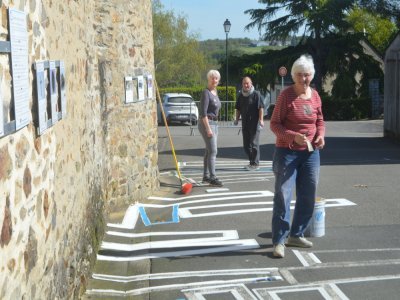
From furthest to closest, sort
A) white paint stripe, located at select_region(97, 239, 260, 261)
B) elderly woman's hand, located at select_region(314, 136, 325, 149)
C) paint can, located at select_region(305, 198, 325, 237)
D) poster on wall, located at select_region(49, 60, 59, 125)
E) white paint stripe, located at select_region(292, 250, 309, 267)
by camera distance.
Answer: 1. paint can, located at select_region(305, 198, 325, 237)
2. white paint stripe, located at select_region(97, 239, 260, 261)
3. elderly woman's hand, located at select_region(314, 136, 325, 149)
4. white paint stripe, located at select_region(292, 250, 309, 267)
5. poster on wall, located at select_region(49, 60, 59, 125)

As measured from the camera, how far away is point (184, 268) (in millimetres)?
6117

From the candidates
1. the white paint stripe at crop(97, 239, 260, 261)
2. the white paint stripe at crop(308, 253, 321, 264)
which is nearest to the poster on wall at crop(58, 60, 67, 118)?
the white paint stripe at crop(97, 239, 260, 261)

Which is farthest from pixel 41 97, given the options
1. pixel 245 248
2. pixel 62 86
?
pixel 245 248

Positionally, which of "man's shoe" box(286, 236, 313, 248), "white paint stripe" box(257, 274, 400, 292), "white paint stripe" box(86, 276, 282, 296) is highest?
"man's shoe" box(286, 236, 313, 248)

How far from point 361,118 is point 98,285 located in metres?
33.4

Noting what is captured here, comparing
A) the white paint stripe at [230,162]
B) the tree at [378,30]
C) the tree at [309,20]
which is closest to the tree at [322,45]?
the tree at [309,20]

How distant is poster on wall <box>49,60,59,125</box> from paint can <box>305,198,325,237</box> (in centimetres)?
354

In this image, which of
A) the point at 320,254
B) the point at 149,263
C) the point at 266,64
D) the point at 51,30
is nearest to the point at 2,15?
the point at 51,30

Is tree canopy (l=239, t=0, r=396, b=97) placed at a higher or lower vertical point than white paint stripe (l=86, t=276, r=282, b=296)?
higher

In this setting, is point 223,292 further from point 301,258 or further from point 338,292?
point 301,258

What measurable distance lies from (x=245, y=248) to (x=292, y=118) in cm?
152

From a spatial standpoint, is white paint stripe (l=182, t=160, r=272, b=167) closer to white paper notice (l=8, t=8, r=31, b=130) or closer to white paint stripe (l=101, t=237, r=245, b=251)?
white paint stripe (l=101, t=237, r=245, b=251)

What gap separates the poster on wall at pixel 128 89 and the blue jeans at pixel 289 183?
303cm

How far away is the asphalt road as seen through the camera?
5512 mm
